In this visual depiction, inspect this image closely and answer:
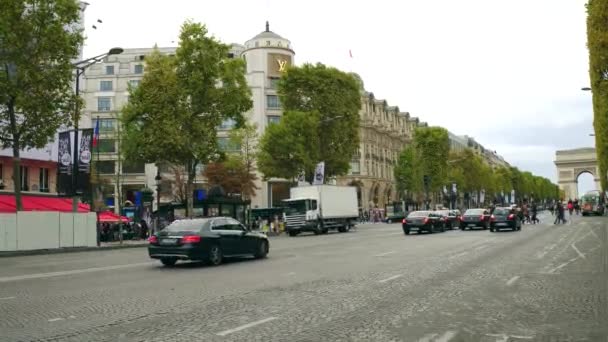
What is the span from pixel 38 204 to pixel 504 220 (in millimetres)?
28727

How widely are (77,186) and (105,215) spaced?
12437mm

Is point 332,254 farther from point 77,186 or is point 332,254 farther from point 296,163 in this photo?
point 296,163

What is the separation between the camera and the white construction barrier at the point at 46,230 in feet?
84.6

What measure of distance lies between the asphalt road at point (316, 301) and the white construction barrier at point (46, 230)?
929 cm

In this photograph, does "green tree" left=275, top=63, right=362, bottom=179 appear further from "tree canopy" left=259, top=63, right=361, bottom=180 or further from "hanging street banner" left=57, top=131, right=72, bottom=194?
"hanging street banner" left=57, top=131, right=72, bottom=194

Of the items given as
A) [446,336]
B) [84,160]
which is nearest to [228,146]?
[84,160]

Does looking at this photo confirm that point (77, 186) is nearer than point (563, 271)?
No

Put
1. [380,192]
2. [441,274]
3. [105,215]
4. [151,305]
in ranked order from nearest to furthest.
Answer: [151,305] < [441,274] < [105,215] < [380,192]

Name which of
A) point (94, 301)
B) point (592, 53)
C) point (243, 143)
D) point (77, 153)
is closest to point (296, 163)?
point (243, 143)

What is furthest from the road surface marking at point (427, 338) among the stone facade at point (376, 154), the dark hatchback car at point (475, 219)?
the stone facade at point (376, 154)

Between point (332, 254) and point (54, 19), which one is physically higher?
point (54, 19)

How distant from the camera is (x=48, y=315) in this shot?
353 inches

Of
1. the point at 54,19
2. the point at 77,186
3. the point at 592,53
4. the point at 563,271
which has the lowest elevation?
the point at 563,271

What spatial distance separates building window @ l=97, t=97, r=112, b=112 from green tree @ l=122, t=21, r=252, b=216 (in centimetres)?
4695
